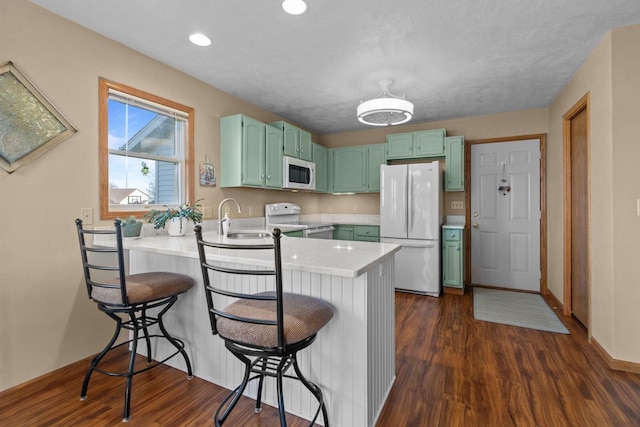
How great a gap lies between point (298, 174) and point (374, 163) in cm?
125

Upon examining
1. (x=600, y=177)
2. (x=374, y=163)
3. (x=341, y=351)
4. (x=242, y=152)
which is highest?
(x=374, y=163)

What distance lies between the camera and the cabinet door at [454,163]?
4.11m

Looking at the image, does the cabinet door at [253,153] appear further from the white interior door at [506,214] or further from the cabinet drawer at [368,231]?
the white interior door at [506,214]

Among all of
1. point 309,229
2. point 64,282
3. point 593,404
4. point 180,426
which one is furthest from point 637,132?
point 64,282

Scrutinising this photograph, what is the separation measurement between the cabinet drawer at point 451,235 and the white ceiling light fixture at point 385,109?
169 centimetres

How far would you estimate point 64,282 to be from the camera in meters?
2.10

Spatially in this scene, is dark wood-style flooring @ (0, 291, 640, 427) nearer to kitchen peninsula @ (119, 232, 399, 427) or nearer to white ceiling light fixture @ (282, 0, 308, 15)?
kitchen peninsula @ (119, 232, 399, 427)

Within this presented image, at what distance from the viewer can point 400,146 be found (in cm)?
445

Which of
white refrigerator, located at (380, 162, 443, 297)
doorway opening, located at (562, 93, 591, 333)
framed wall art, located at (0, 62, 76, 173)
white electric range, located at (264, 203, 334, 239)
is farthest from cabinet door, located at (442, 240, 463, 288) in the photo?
framed wall art, located at (0, 62, 76, 173)

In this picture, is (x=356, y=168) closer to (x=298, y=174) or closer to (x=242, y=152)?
(x=298, y=174)

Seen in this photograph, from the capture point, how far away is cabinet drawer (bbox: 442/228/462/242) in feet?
12.8

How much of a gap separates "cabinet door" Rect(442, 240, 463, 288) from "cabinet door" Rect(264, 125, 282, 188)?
89.1 inches

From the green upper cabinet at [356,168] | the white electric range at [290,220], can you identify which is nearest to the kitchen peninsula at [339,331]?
the white electric range at [290,220]

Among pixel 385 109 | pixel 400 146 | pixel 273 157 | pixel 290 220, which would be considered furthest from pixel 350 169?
pixel 385 109
